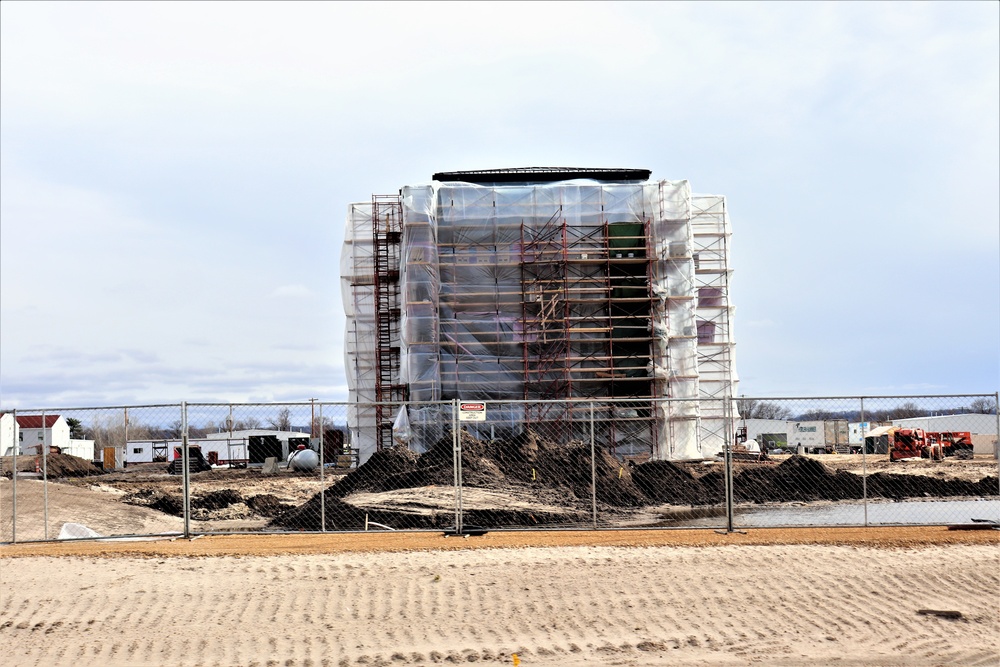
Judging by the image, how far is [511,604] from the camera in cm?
1048

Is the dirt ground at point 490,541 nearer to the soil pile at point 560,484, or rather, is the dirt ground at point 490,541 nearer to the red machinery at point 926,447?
the soil pile at point 560,484

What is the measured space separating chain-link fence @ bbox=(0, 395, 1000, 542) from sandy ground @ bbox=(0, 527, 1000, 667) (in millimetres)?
1785

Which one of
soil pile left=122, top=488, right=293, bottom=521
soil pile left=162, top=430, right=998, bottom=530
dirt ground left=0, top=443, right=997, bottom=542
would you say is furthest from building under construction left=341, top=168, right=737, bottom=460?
soil pile left=122, top=488, right=293, bottom=521

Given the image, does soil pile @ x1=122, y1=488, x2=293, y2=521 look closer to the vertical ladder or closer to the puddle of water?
the puddle of water

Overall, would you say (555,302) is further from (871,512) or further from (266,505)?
(871,512)

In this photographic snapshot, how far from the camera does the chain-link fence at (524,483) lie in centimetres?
1714

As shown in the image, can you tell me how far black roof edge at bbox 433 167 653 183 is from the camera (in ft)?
146

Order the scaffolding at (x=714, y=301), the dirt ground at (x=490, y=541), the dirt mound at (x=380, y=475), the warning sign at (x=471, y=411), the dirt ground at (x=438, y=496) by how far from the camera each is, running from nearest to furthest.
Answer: the dirt ground at (x=490, y=541) < the warning sign at (x=471, y=411) < the dirt ground at (x=438, y=496) < the dirt mound at (x=380, y=475) < the scaffolding at (x=714, y=301)

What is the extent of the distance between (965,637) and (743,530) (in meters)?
4.54

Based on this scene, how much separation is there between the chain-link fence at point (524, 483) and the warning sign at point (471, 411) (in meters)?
0.04

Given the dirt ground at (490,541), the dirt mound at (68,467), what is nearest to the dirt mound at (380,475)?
the dirt ground at (490,541)

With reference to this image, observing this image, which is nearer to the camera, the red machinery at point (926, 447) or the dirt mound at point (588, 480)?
the dirt mound at point (588, 480)

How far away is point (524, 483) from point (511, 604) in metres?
14.2

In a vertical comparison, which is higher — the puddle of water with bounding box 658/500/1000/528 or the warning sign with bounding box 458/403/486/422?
the warning sign with bounding box 458/403/486/422
